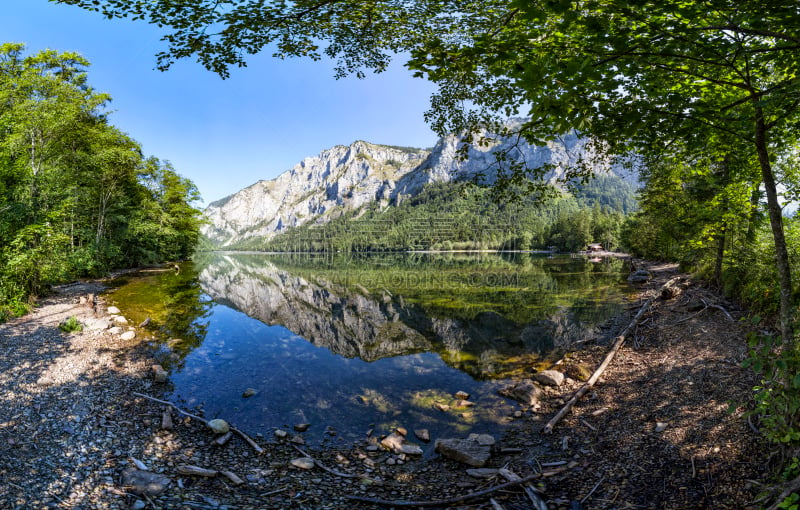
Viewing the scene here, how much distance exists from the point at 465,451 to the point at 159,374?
388 inches

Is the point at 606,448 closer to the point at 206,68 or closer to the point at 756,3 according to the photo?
the point at 756,3

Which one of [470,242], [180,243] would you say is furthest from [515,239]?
[180,243]

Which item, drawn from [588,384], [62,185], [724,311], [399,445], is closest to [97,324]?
[62,185]

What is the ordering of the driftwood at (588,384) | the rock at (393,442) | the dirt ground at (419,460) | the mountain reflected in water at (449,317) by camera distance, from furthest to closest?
the mountain reflected in water at (449,317) < the driftwood at (588,384) < the rock at (393,442) < the dirt ground at (419,460)

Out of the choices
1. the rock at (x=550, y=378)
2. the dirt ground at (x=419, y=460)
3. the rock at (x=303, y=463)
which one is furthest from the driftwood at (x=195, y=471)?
the rock at (x=550, y=378)

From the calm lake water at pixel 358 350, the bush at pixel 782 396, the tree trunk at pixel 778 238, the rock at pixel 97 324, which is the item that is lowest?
the calm lake water at pixel 358 350

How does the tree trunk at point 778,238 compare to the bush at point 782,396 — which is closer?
the bush at point 782,396

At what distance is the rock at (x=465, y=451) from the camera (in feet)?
22.5

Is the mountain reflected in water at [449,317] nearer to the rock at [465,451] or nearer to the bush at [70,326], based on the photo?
the rock at [465,451]

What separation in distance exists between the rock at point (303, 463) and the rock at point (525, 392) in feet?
19.8

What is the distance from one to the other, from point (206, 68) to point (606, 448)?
413 inches

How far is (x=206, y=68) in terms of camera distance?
6180mm

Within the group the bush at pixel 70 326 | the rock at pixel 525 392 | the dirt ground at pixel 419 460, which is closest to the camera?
the dirt ground at pixel 419 460

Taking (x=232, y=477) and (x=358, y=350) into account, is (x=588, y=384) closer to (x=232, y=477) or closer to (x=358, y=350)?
(x=232, y=477)
